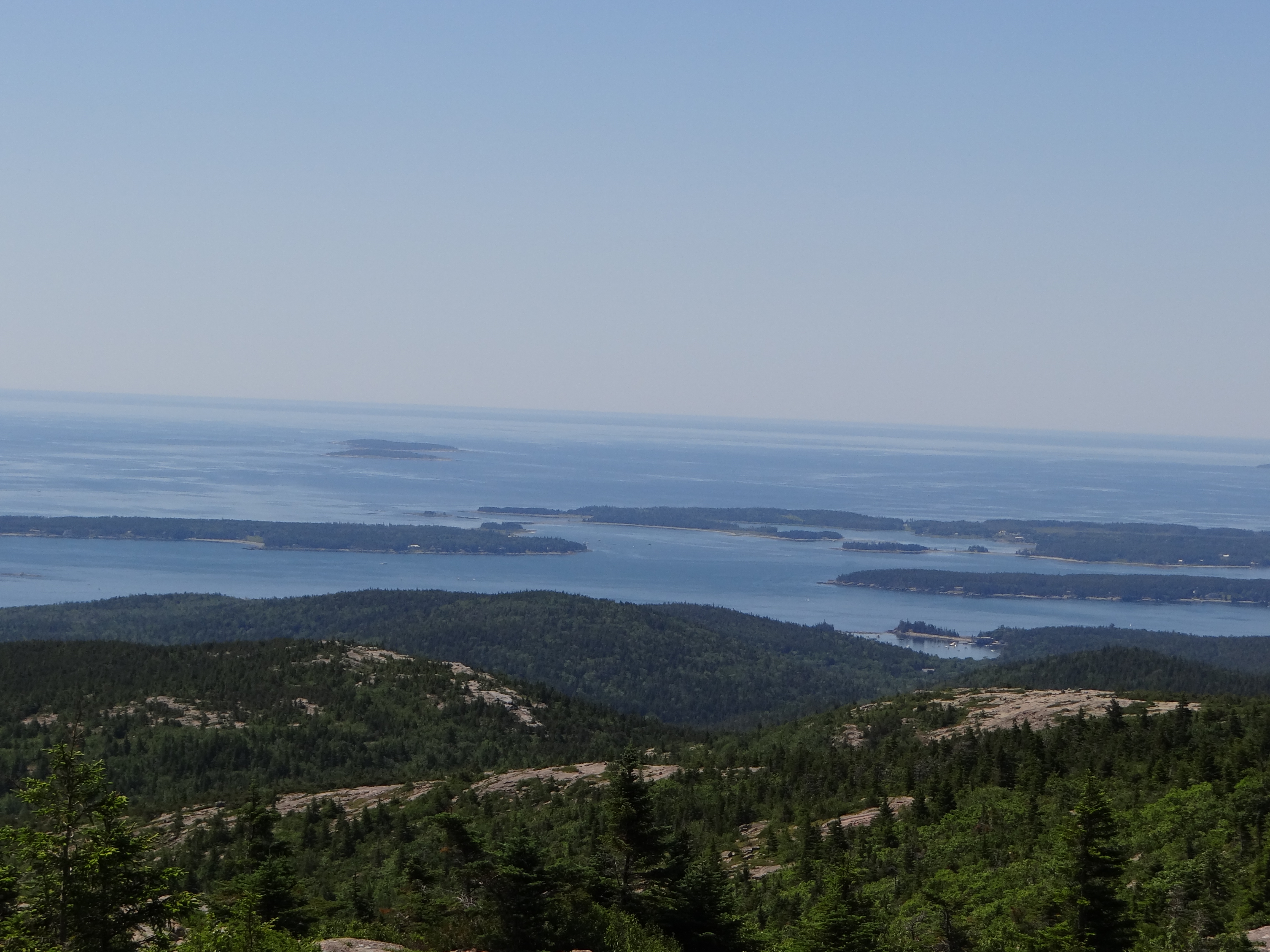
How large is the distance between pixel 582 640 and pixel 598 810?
90292 mm

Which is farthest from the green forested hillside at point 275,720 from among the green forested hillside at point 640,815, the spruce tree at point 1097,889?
the spruce tree at point 1097,889

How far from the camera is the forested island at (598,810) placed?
2122cm

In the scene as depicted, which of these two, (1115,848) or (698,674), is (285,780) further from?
(698,674)

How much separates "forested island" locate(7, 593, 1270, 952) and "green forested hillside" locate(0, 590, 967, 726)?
762 inches

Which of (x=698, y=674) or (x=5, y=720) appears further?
(x=698, y=674)

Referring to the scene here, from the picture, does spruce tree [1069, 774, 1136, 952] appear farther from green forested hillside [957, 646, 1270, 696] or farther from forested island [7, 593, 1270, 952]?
green forested hillside [957, 646, 1270, 696]

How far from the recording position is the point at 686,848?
24.6 metres

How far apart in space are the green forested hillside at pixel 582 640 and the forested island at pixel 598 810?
1937 cm

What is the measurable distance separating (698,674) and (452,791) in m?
73.2

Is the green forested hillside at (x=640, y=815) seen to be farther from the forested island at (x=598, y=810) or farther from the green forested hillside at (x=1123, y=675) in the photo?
the green forested hillside at (x=1123, y=675)

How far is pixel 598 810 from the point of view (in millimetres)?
42469

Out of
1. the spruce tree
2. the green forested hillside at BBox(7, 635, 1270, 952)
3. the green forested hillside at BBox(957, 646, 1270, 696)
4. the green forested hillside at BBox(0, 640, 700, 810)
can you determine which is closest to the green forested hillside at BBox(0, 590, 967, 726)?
the green forested hillside at BBox(957, 646, 1270, 696)

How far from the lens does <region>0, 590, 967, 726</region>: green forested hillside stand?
395 feet

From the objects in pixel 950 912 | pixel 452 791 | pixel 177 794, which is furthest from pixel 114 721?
pixel 950 912
